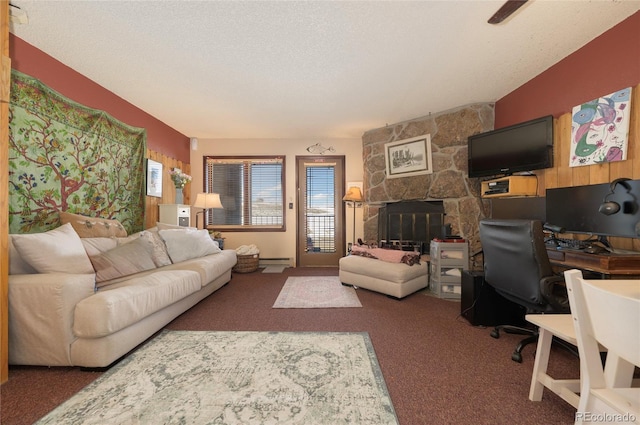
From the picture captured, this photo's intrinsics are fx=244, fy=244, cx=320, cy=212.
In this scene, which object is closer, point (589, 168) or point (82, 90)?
point (589, 168)

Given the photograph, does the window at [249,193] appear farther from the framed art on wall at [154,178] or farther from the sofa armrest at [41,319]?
the sofa armrest at [41,319]

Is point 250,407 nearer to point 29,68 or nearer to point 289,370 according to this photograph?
point 289,370

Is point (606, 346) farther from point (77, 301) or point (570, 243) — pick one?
point (77, 301)

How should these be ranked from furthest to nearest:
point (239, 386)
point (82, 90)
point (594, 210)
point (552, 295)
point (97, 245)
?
point (82, 90) → point (97, 245) → point (594, 210) → point (552, 295) → point (239, 386)

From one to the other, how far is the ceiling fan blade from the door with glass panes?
3.30 m

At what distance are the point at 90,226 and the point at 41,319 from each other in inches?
47.7

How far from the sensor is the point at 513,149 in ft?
9.41

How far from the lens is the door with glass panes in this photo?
493 cm

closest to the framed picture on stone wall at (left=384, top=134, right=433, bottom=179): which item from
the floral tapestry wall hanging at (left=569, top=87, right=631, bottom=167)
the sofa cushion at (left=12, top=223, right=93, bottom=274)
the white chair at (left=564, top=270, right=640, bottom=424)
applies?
the floral tapestry wall hanging at (left=569, top=87, right=631, bottom=167)

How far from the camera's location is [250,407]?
4.21ft

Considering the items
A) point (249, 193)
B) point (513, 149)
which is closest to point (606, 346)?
point (513, 149)

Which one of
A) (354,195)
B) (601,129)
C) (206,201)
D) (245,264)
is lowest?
(245,264)

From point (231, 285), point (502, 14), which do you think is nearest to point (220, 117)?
point (231, 285)

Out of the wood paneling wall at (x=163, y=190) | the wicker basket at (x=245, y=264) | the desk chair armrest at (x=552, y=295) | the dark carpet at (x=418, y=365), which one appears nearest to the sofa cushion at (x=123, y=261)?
the dark carpet at (x=418, y=365)
